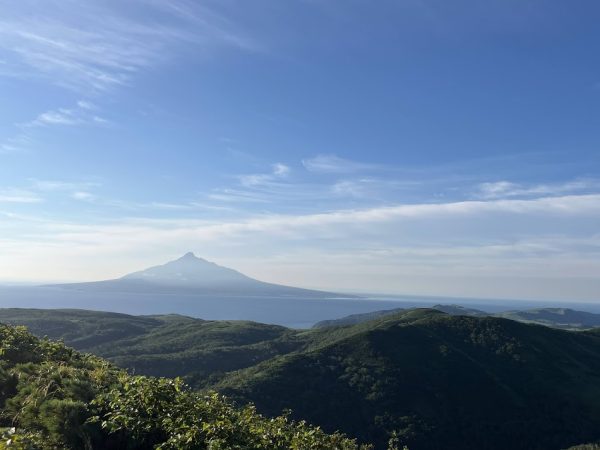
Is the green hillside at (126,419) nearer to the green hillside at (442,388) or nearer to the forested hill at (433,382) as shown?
the forested hill at (433,382)

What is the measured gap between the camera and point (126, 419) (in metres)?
12.6

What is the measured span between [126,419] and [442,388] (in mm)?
137687

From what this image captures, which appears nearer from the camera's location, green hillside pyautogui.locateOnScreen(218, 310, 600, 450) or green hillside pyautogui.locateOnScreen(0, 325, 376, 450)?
green hillside pyautogui.locateOnScreen(0, 325, 376, 450)

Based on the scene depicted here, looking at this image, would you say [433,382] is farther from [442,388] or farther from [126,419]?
[126,419]

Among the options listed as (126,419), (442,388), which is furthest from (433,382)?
(126,419)

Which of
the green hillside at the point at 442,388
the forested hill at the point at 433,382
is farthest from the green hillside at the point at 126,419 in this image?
the green hillside at the point at 442,388

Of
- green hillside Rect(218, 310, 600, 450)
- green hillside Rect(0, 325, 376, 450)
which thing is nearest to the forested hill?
green hillside Rect(218, 310, 600, 450)

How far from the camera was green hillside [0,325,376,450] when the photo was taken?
12273 millimetres

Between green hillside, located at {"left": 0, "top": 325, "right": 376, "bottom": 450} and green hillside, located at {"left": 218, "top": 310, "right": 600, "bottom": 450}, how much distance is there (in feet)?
328

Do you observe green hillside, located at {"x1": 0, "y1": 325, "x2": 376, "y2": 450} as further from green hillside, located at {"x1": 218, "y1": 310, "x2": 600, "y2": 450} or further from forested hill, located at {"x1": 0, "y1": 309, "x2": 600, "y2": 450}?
green hillside, located at {"x1": 218, "y1": 310, "x2": 600, "y2": 450}

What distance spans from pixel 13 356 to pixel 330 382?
12089 centimetres

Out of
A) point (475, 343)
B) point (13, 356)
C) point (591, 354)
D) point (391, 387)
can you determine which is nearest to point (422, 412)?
point (391, 387)

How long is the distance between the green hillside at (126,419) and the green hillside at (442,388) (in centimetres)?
9993

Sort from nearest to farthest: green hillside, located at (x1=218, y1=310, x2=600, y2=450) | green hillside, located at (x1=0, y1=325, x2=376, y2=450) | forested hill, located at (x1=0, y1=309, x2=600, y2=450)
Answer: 1. green hillside, located at (x1=0, y1=325, x2=376, y2=450)
2. green hillside, located at (x1=218, y1=310, x2=600, y2=450)
3. forested hill, located at (x1=0, y1=309, x2=600, y2=450)
